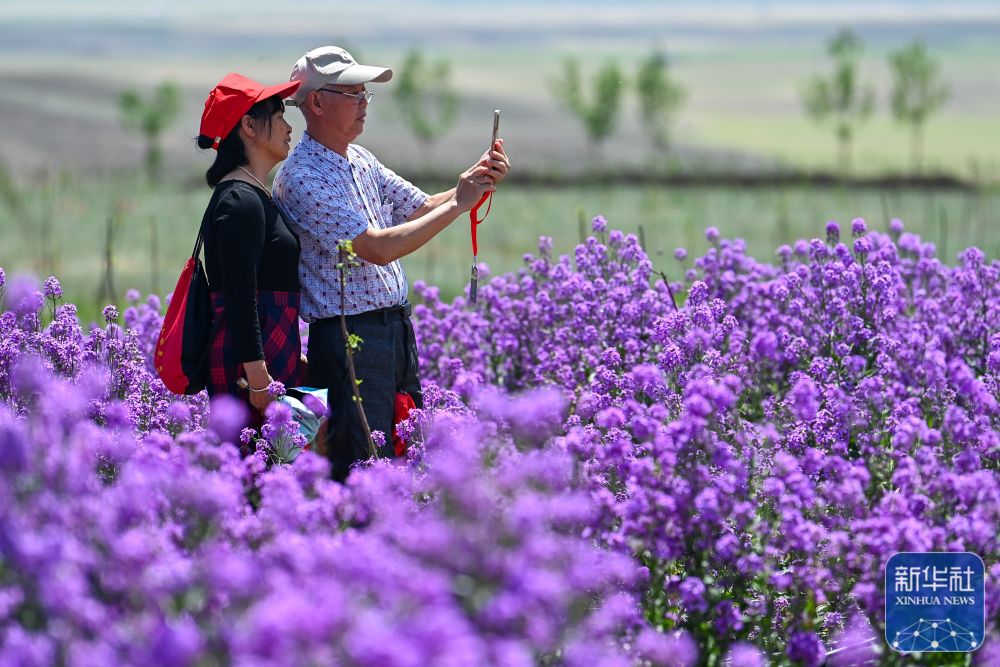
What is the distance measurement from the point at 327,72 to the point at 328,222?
0.56 meters

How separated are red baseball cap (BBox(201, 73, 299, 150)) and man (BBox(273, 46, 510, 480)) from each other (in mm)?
181

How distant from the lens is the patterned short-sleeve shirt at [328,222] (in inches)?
A: 193

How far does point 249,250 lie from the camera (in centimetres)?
465

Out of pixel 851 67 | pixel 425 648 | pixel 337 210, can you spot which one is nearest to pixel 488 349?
pixel 337 210

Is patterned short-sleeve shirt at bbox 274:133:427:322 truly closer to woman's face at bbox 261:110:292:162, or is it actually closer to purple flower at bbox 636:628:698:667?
woman's face at bbox 261:110:292:162

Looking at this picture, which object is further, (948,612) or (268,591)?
(948,612)

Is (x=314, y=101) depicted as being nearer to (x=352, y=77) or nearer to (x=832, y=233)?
(x=352, y=77)

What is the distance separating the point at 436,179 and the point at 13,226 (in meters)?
10.1

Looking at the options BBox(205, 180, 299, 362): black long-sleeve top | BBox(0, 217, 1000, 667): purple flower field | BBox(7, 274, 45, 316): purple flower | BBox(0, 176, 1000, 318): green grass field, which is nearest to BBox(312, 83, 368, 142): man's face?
BBox(205, 180, 299, 362): black long-sleeve top

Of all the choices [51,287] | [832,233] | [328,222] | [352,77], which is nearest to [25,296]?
[51,287]

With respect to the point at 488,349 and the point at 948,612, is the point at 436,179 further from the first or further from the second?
the point at 948,612

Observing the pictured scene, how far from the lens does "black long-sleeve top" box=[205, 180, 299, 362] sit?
4.64 meters

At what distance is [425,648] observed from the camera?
223 centimetres
